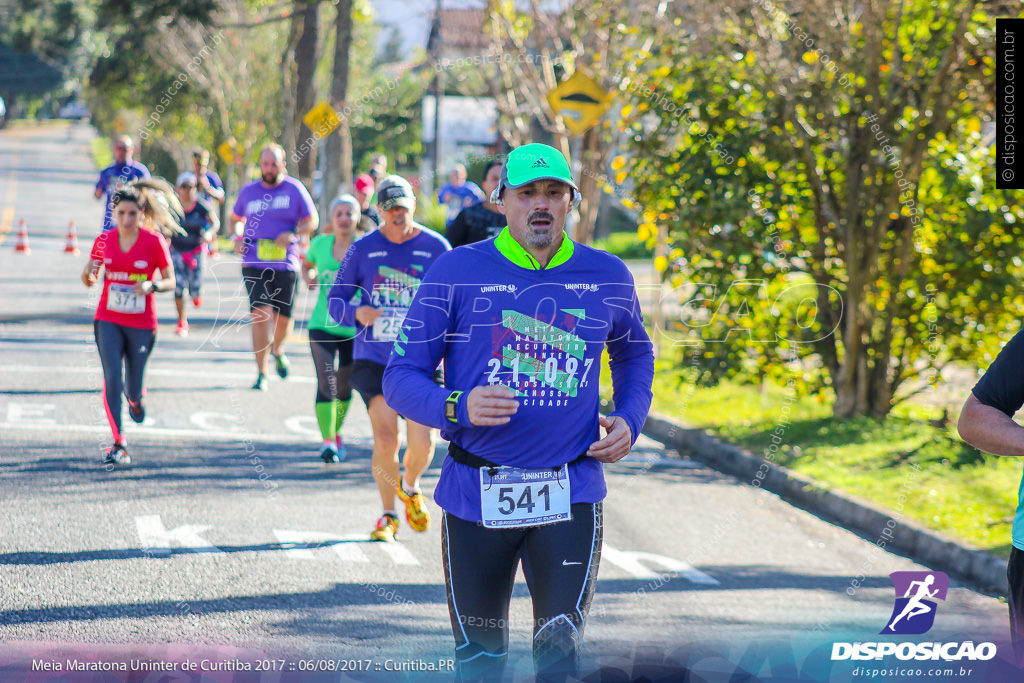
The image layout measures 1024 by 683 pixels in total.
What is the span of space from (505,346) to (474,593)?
0.76 metres

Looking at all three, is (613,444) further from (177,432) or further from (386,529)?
(177,432)

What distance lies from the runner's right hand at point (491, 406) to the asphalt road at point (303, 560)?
80 centimetres

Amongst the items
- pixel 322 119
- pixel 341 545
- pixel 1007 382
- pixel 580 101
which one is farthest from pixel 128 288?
pixel 322 119

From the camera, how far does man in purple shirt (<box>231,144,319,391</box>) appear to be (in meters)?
11.0

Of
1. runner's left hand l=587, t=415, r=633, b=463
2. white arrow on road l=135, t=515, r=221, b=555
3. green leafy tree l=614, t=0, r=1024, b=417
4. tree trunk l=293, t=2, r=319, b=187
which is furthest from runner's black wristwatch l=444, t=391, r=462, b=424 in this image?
tree trunk l=293, t=2, r=319, b=187

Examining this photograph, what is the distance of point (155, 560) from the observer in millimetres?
6039

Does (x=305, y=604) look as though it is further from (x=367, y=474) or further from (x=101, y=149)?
(x=101, y=149)

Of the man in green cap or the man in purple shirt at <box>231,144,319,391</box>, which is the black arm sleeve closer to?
the man in green cap

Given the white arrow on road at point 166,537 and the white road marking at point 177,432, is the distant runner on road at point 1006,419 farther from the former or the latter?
the white road marking at point 177,432

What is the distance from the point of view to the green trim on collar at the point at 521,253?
11.9ft

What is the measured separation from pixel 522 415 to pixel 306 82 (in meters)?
19.3

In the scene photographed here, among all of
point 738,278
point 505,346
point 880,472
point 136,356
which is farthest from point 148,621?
point 738,278

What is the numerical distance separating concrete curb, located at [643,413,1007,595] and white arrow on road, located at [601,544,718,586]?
5.29 feet

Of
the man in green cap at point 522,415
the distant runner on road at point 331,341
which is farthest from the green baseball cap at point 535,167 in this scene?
the distant runner on road at point 331,341
